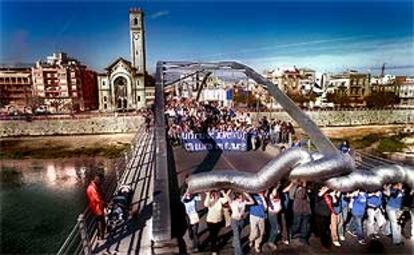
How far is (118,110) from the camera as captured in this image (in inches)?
3472

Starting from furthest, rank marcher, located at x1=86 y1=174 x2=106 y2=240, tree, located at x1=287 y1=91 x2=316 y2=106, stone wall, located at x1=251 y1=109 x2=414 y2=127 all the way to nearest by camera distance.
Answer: tree, located at x1=287 y1=91 x2=316 y2=106 < stone wall, located at x1=251 y1=109 x2=414 y2=127 < marcher, located at x1=86 y1=174 x2=106 y2=240

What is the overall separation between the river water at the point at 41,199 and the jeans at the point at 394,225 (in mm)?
21177

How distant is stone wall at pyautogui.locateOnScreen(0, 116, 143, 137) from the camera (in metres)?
71.4

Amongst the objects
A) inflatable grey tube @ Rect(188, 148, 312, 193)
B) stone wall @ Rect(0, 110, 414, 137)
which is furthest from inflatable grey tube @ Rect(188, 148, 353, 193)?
stone wall @ Rect(0, 110, 414, 137)

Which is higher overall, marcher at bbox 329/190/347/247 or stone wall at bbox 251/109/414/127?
marcher at bbox 329/190/347/247

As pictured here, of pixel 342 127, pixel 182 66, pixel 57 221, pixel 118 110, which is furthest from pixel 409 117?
pixel 57 221

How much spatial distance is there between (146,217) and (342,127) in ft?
236

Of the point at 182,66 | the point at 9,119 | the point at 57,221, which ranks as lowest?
the point at 57,221

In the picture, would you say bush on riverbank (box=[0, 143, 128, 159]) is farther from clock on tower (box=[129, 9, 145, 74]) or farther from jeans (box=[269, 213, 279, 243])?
jeans (box=[269, 213, 279, 243])

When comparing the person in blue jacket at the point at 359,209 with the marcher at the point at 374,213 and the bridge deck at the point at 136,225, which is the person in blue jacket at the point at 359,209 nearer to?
the marcher at the point at 374,213

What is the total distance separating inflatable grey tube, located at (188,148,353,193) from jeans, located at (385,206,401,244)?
1.19m

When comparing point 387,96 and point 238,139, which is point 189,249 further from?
point 387,96

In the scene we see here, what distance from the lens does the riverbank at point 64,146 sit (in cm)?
6091

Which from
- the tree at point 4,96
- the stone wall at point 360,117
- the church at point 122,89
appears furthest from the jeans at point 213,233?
the tree at point 4,96
